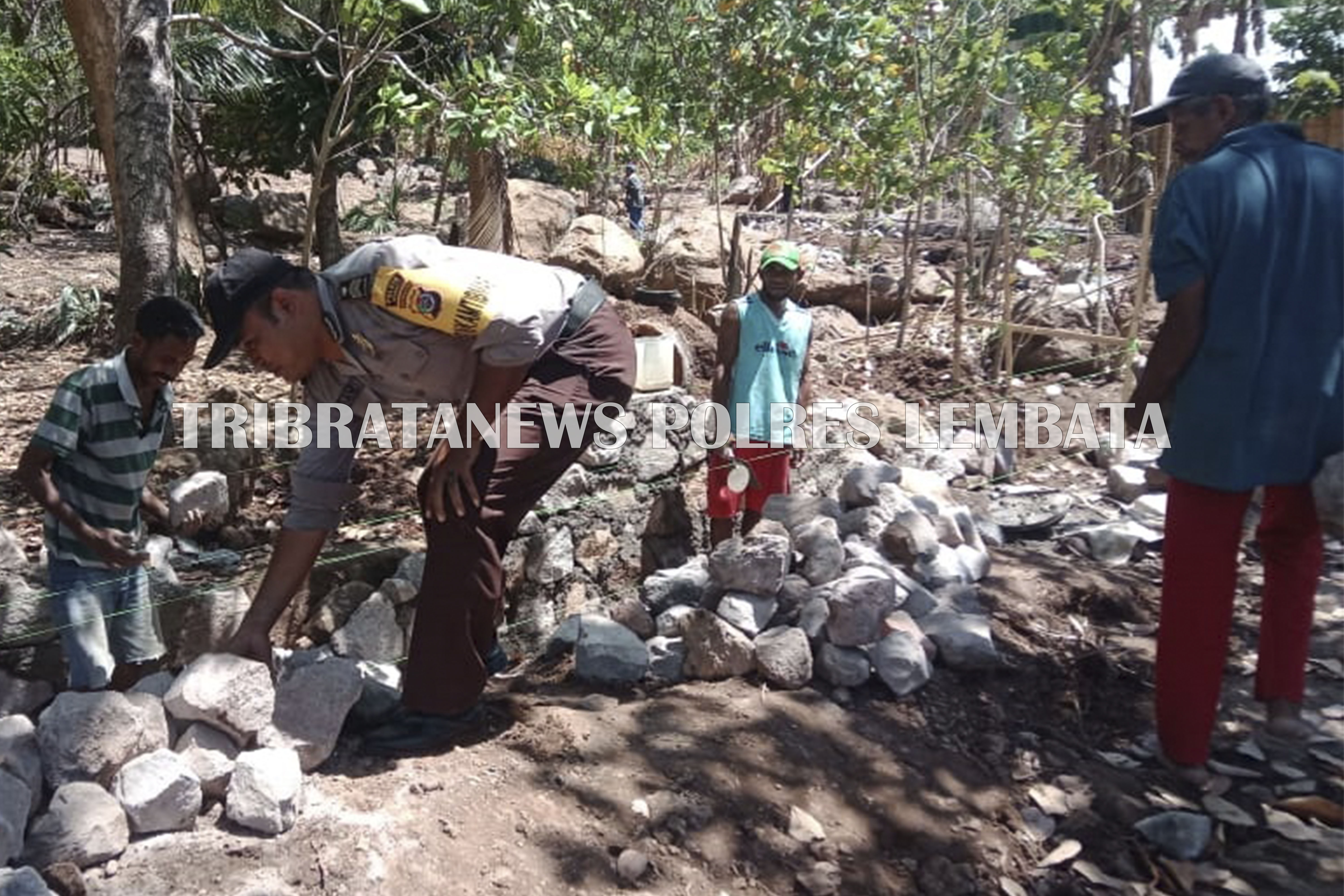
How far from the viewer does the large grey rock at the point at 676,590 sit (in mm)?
3705

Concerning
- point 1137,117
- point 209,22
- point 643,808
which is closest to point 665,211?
point 209,22

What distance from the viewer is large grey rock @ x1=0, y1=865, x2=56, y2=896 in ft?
6.55

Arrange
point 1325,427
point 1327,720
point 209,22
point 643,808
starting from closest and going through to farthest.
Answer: point 643,808 < point 1325,427 < point 1327,720 < point 209,22

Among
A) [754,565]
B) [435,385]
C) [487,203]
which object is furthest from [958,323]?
[435,385]

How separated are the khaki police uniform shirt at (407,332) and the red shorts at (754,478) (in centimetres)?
212

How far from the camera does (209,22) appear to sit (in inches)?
207

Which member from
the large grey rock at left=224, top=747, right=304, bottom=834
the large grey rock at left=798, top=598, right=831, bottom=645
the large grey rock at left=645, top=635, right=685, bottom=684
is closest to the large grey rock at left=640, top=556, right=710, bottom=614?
the large grey rock at left=645, top=635, right=685, bottom=684

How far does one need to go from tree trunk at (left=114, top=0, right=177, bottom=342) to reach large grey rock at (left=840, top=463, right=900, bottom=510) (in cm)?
310

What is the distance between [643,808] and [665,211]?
13.6m

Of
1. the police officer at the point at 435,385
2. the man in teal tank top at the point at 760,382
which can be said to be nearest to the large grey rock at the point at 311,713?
the police officer at the point at 435,385

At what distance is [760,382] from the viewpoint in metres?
4.79

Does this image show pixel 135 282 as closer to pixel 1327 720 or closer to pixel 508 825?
pixel 508 825

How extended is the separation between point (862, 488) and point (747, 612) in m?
1.02

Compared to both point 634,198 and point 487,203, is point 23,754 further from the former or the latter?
point 634,198
